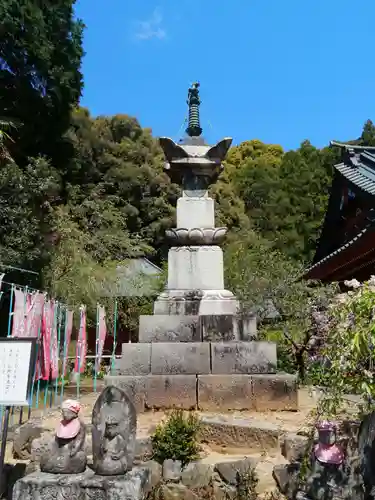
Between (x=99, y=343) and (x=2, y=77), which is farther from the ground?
(x=2, y=77)

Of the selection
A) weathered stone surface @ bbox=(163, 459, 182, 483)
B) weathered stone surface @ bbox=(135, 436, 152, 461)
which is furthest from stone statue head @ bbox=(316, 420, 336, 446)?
weathered stone surface @ bbox=(135, 436, 152, 461)

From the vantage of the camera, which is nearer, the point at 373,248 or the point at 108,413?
the point at 108,413

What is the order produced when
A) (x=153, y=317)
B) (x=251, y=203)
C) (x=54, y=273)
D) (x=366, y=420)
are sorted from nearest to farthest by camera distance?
1. (x=366, y=420)
2. (x=153, y=317)
3. (x=54, y=273)
4. (x=251, y=203)

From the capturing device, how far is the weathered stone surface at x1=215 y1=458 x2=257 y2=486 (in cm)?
396

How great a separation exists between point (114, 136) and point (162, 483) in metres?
23.3

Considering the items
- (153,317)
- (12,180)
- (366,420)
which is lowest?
(366,420)

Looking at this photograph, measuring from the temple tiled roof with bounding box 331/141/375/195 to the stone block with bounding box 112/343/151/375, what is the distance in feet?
25.6

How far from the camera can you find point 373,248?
8188mm

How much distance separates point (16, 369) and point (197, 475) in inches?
74.5

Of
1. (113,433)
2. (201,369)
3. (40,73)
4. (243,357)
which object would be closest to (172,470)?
(113,433)

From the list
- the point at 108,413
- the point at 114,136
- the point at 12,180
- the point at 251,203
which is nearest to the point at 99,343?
the point at 12,180

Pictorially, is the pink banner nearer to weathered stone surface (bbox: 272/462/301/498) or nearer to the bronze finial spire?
the bronze finial spire

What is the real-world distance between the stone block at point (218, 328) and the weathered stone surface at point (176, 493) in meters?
2.30

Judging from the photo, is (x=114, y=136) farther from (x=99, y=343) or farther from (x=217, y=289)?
(x=217, y=289)
